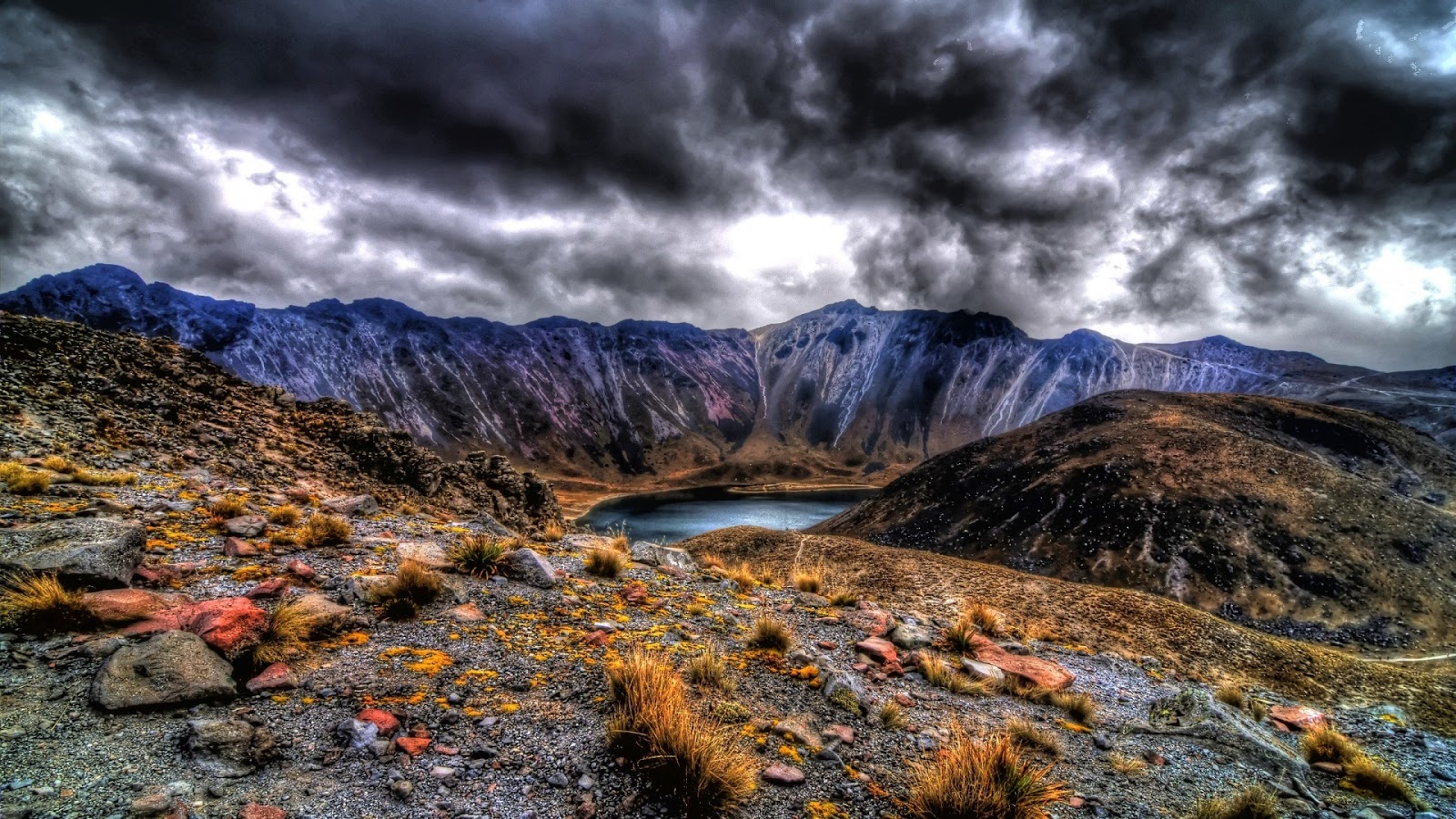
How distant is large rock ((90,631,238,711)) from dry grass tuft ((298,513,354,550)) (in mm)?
3328

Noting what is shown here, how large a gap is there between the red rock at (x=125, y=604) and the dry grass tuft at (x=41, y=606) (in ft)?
0.25

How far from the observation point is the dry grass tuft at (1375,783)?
221 inches

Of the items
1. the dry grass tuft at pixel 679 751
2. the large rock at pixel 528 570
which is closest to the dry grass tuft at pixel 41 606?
the large rock at pixel 528 570

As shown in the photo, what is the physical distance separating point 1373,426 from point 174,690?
76501 mm

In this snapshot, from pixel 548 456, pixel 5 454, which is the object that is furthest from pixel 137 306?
pixel 5 454

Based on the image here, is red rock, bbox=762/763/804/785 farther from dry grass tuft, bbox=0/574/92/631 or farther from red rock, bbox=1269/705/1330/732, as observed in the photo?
red rock, bbox=1269/705/1330/732

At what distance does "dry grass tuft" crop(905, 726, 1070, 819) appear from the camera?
3691mm

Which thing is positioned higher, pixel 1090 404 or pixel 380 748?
pixel 1090 404

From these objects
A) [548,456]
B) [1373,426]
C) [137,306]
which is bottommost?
[548,456]

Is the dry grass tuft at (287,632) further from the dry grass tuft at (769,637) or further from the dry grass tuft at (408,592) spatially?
the dry grass tuft at (769,637)

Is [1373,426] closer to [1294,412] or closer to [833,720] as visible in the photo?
[1294,412]

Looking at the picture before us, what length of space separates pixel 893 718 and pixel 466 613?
15.4 ft

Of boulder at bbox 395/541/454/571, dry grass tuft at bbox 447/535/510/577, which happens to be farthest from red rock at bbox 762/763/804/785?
boulder at bbox 395/541/454/571

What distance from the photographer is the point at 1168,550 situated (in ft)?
101
